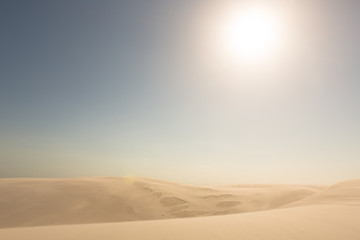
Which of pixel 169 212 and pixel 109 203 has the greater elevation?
pixel 109 203

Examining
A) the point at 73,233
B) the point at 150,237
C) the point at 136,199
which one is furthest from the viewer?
the point at 136,199

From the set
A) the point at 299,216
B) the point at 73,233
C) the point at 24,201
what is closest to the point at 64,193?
the point at 24,201

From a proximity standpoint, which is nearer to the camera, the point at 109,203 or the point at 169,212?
the point at 169,212

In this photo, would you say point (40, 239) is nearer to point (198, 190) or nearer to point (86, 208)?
point (86, 208)

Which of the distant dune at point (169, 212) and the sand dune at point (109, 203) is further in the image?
the sand dune at point (109, 203)

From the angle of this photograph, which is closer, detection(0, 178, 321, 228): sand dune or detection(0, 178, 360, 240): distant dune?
detection(0, 178, 360, 240): distant dune

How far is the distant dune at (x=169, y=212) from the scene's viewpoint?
3.94 metres

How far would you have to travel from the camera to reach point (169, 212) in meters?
16.4

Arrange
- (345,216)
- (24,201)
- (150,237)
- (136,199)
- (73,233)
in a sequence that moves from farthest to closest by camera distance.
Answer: (136,199), (24,201), (345,216), (73,233), (150,237)

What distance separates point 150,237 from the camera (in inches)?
149

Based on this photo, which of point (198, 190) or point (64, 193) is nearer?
point (64, 193)

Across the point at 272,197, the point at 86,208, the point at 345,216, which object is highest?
the point at 345,216

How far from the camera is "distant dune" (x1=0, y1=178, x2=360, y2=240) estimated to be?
3.94 metres

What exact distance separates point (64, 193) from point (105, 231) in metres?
15.8
